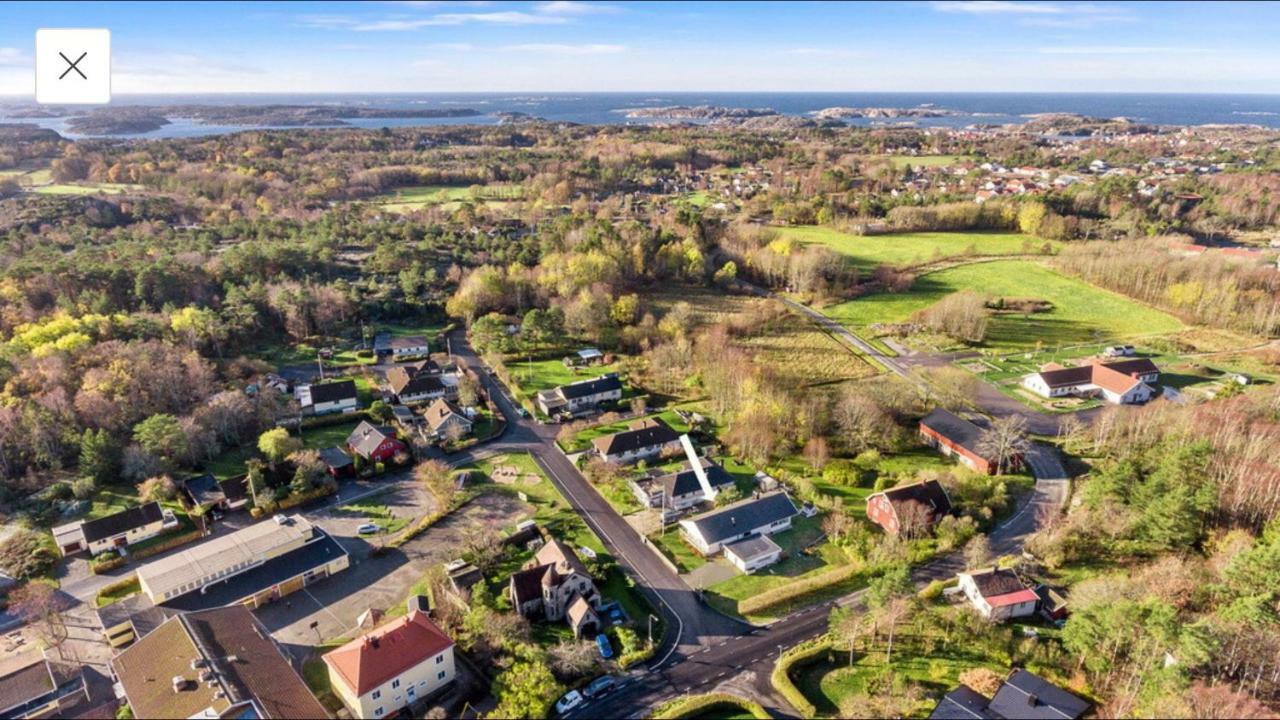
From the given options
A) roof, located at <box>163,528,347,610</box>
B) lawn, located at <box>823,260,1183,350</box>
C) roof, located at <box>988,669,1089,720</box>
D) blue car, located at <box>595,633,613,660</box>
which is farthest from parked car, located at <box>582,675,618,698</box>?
lawn, located at <box>823,260,1183,350</box>

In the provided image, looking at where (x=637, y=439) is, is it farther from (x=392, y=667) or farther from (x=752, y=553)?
(x=392, y=667)

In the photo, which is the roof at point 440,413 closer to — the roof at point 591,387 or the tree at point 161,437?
the roof at point 591,387

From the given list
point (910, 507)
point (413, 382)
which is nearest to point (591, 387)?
point (413, 382)

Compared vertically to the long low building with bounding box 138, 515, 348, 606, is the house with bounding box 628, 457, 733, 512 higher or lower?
higher

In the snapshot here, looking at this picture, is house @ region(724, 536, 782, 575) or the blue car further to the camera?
house @ region(724, 536, 782, 575)

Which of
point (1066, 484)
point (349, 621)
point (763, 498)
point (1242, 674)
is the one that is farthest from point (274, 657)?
point (1066, 484)

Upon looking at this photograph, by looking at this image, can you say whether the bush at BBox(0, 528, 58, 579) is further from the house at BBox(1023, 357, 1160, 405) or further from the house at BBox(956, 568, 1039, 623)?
the house at BBox(1023, 357, 1160, 405)

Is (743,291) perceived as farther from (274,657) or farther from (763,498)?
(274,657)
